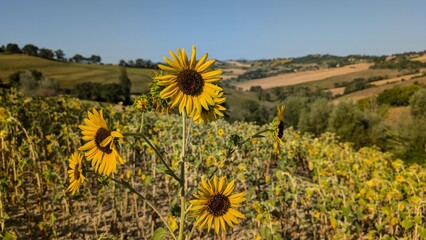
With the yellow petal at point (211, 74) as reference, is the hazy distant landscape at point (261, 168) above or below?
below

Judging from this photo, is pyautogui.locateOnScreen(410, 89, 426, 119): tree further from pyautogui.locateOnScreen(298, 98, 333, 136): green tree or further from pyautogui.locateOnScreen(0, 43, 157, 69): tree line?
pyautogui.locateOnScreen(0, 43, 157, 69): tree line

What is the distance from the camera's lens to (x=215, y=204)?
1.90m

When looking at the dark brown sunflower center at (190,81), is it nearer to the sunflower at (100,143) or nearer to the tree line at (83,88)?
the sunflower at (100,143)

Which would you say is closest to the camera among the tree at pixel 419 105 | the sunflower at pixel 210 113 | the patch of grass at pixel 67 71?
the sunflower at pixel 210 113

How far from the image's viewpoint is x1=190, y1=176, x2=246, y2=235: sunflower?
74.0 inches

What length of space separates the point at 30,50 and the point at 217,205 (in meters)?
83.9

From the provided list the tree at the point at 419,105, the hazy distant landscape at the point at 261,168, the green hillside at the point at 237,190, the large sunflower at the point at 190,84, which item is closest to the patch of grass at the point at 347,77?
the hazy distant landscape at the point at 261,168

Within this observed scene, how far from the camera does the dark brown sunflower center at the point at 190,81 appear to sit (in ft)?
6.02

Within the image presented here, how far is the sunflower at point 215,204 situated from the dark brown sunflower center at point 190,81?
1.58ft

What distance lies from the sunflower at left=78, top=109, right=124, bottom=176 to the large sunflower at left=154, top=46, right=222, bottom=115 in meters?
0.34

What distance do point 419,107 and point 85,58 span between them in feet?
264

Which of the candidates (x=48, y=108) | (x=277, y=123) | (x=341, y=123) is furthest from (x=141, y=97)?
(x=341, y=123)

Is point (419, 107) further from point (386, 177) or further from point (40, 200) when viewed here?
point (40, 200)

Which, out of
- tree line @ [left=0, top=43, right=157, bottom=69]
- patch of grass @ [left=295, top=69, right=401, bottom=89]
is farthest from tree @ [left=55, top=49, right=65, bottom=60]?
patch of grass @ [left=295, top=69, right=401, bottom=89]
